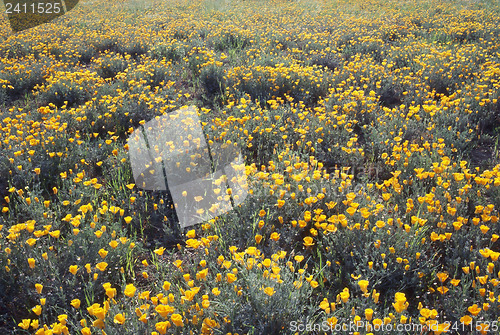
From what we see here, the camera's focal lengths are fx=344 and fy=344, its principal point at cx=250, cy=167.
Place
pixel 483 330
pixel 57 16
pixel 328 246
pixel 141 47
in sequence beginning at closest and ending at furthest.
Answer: pixel 483 330 < pixel 328 246 < pixel 141 47 < pixel 57 16

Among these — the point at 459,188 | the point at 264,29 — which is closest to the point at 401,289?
the point at 459,188

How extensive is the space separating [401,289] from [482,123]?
3329 mm

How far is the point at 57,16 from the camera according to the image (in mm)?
13430

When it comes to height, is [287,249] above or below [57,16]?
below

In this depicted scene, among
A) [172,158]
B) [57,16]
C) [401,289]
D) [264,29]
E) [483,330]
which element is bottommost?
[401,289]

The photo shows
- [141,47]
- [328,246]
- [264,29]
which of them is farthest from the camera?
[264,29]

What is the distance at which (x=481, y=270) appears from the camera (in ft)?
8.41

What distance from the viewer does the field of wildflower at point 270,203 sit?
2.25 meters

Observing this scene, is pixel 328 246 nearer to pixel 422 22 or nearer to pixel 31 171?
pixel 31 171

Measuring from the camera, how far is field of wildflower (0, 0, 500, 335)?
2254mm

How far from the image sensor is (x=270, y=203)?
3.17m

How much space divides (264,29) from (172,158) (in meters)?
7.38

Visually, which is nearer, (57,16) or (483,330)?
(483,330)

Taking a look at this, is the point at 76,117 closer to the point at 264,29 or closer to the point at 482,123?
the point at 482,123
